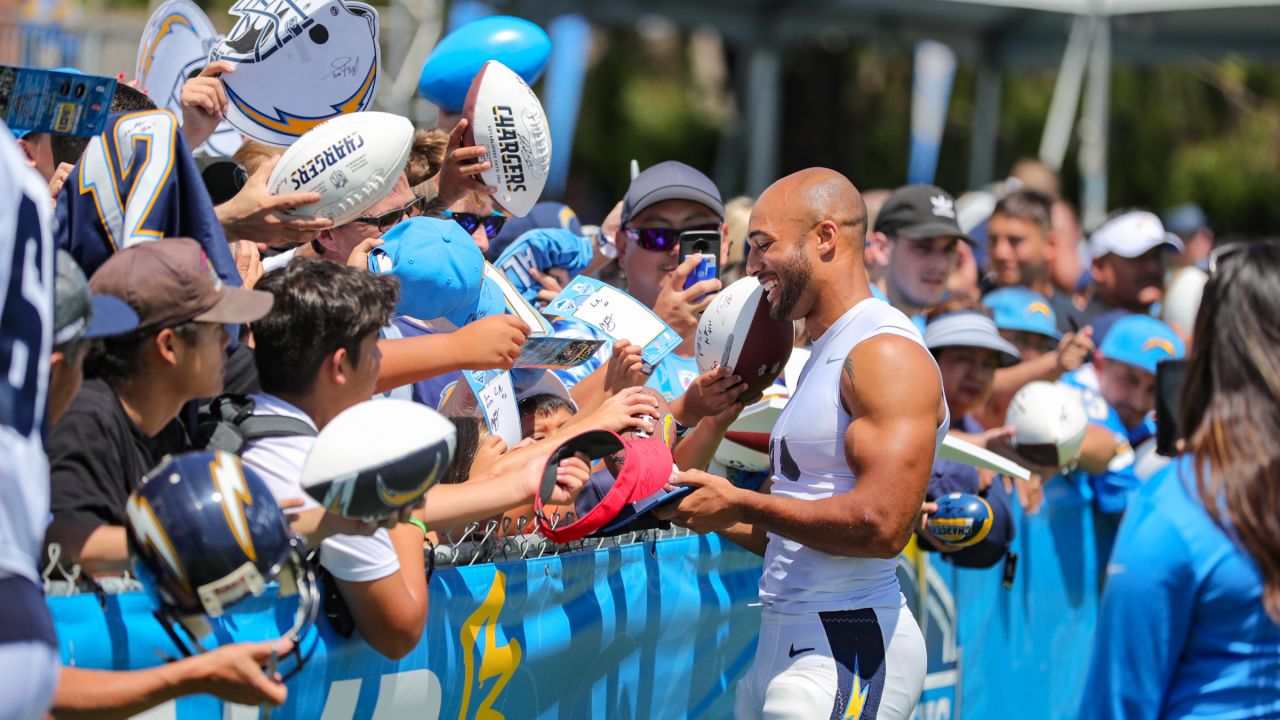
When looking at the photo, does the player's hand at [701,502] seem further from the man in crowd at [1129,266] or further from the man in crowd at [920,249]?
the man in crowd at [1129,266]

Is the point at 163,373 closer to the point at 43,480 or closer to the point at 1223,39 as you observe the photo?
the point at 43,480

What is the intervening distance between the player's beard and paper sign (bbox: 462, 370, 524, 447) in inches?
34.9

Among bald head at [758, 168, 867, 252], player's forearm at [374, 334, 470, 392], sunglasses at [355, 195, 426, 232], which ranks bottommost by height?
player's forearm at [374, 334, 470, 392]

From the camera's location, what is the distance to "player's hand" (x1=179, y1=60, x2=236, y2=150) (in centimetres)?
401

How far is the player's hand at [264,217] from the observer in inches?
142

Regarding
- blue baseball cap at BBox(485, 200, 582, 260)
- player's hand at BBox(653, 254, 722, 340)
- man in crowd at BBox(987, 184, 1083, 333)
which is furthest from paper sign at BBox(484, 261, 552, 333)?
man in crowd at BBox(987, 184, 1083, 333)

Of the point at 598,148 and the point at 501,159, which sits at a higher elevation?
the point at 501,159

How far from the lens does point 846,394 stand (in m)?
3.77

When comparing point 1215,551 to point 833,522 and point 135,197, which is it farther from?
point 135,197

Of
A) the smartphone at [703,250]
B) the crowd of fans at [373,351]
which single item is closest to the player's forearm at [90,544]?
the crowd of fans at [373,351]

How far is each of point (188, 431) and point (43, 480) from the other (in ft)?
2.71

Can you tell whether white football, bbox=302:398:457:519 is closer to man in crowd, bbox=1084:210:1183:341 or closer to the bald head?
the bald head

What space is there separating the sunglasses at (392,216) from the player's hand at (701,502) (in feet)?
4.24

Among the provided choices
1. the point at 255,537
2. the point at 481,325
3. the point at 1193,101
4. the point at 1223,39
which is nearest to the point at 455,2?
the point at 1223,39
